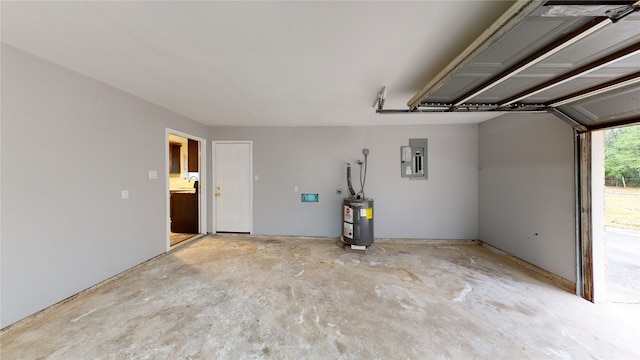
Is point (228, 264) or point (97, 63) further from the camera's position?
point (228, 264)

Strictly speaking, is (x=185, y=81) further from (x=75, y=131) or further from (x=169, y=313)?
(x=169, y=313)

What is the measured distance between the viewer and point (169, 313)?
78.1 inches

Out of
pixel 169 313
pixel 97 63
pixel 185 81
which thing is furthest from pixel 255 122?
pixel 169 313

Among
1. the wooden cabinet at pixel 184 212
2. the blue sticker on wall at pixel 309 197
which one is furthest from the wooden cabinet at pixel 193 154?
the blue sticker on wall at pixel 309 197

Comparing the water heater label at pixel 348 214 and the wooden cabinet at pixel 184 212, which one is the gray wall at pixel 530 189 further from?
the wooden cabinet at pixel 184 212

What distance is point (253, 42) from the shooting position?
163cm

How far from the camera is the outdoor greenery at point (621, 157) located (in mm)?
2146

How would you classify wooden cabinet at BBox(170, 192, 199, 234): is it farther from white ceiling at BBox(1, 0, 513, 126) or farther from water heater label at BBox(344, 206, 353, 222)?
water heater label at BBox(344, 206, 353, 222)

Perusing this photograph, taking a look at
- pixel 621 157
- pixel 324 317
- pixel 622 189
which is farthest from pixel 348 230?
pixel 621 157

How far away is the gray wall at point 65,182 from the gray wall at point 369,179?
6.06 feet

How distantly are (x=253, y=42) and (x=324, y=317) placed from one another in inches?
96.9

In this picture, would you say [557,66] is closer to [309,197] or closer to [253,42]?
[253,42]

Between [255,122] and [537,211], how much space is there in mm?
4716

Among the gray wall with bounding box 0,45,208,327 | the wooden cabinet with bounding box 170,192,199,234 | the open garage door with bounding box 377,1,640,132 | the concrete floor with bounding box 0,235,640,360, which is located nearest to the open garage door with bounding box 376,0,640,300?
the open garage door with bounding box 377,1,640,132
